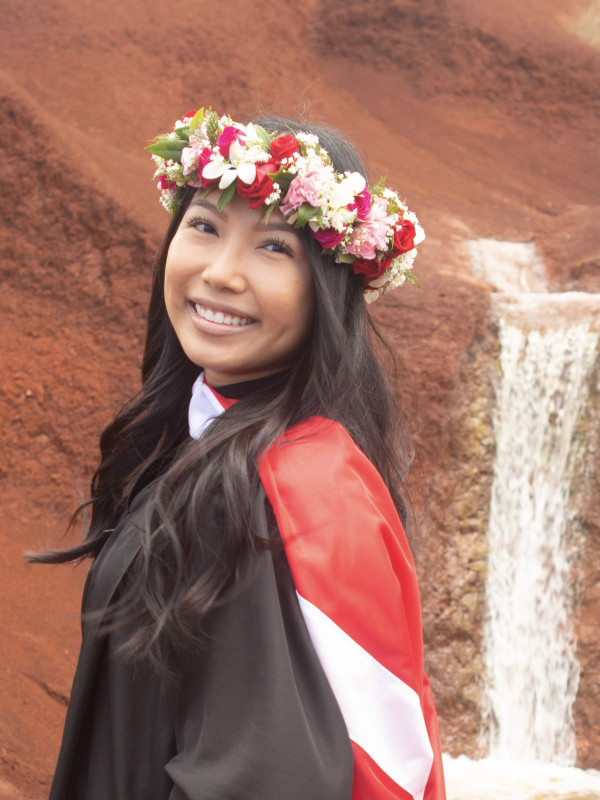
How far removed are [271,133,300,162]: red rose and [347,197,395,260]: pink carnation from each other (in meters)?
0.22

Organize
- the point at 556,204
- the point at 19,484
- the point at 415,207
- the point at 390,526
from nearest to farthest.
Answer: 1. the point at 390,526
2. the point at 19,484
3. the point at 415,207
4. the point at 556,204

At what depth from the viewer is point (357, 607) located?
1.50m

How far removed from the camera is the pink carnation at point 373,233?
189 centimetres

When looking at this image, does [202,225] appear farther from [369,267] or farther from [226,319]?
[369,267]

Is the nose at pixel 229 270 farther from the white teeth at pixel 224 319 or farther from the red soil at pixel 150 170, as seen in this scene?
the red soil at pixel 150 170

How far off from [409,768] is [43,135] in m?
7.81

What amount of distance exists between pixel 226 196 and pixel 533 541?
5786 mm

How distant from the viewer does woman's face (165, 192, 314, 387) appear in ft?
5.80

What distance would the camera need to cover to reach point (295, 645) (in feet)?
4.84

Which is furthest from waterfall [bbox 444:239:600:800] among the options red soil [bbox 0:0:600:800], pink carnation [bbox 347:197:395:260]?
pink carnation [bbox 347:197:395:260]

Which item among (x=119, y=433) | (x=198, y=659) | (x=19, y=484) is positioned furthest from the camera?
(x=19, y=484)

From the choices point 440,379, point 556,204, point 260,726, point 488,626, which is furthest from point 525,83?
point 260,726

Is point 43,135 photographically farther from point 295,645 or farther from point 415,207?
point 295,645

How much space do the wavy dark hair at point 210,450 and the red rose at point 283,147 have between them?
5.1 inches
